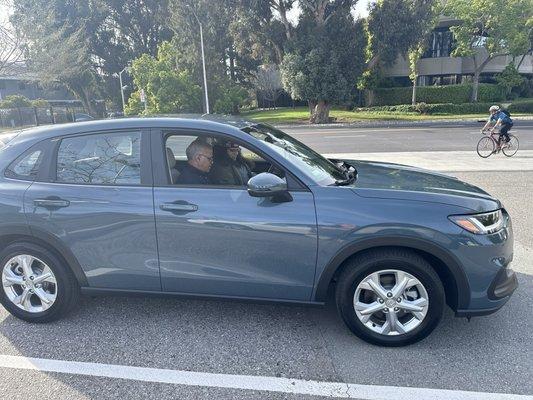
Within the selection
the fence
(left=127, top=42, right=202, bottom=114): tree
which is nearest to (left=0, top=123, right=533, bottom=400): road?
(left=127, top=42, right=202, bottom=114): tree

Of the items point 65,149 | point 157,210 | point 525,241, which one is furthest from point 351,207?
point 525,241

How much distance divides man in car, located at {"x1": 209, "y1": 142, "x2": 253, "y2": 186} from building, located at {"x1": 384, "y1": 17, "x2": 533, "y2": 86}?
110ft

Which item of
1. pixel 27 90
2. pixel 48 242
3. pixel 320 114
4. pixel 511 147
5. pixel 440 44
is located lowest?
pixel 511 147

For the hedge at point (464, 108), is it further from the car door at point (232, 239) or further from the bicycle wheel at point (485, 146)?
the car door at point (232, 239)

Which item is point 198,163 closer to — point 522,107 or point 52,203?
point 52,203

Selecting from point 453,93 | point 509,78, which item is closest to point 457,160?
point 453,93

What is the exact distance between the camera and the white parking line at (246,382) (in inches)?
96.9

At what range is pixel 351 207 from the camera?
2785mm

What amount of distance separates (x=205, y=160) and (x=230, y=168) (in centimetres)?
21

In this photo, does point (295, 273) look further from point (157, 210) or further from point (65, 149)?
point (65, 149)

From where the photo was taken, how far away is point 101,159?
3205 mm

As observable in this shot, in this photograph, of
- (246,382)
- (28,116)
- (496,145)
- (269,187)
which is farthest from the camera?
(28,116)

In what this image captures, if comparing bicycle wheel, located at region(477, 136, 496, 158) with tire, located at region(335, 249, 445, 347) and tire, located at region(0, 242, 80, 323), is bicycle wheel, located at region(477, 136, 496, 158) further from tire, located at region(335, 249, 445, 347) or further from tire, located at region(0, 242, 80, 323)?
tire, located at region(0, 242, 80, 323)

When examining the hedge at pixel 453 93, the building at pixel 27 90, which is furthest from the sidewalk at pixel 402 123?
the building at pixel 27 90
